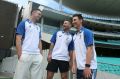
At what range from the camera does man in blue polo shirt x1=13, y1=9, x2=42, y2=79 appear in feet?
14.6

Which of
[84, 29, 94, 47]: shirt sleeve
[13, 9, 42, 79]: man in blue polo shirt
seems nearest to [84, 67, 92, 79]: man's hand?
[84, 29, 94, 47]: shirt sleeve

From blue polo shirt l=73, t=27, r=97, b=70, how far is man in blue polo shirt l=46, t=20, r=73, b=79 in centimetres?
95

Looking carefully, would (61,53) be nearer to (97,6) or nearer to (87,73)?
(87,73)

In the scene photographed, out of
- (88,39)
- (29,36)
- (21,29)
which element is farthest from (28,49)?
(88,39)

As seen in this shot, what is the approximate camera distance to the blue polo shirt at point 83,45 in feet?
13.8

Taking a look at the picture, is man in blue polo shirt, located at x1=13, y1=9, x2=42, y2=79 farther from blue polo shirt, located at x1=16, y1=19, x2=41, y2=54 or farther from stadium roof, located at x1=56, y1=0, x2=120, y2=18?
stadium roof, located at x1=56, y1=0, x2=120, y2=18

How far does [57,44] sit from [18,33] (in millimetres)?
1003

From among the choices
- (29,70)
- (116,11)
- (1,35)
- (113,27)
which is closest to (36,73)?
(29,70)

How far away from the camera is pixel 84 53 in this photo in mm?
4262

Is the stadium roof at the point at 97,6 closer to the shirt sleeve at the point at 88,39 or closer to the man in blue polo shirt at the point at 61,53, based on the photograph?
the man in blue polo shirt at the point at 61,53

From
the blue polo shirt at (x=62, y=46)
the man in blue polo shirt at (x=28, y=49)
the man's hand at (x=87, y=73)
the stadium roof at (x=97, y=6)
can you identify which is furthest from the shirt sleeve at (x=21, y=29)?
the stadium roof at (x=97, y=6)

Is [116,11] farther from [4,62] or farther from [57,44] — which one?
[57,44]

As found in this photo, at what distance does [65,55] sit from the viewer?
5.23 meters

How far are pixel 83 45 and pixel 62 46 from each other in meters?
1.04
